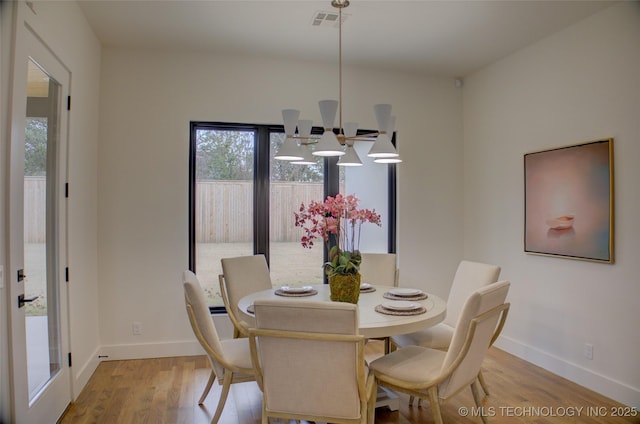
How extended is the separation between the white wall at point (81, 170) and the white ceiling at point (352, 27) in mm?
293

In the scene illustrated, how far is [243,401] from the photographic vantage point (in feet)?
9.82

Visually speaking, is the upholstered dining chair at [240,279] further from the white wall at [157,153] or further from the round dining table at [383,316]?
the white wall at [157,153]

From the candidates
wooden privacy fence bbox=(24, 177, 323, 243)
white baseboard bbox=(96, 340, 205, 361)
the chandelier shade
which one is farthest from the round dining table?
white baseboard bbox=(96, 340, 205, 361)

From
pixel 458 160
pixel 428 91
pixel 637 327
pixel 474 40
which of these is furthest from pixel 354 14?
pixel 637 327

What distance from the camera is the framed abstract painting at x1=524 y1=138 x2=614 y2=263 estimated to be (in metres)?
3.13

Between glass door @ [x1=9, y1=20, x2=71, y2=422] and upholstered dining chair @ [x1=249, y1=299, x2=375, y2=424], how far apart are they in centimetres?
129

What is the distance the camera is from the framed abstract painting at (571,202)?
3.13 metres

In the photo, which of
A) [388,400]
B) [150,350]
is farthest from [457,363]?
[150,350]

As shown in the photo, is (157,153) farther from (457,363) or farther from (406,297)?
(457,363)

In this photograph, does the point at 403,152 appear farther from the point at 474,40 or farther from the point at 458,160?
the point at 474,40

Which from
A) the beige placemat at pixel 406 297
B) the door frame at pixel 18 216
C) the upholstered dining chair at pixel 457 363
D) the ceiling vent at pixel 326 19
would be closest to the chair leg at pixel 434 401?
the upholstered dining chair at pixel 457 363

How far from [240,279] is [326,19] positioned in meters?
2.21

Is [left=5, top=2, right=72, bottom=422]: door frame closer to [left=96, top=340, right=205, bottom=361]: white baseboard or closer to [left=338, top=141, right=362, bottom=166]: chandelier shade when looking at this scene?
[left=96, top=340, right=205, bottom=361]: white baseboard

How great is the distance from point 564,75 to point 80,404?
4.58m
